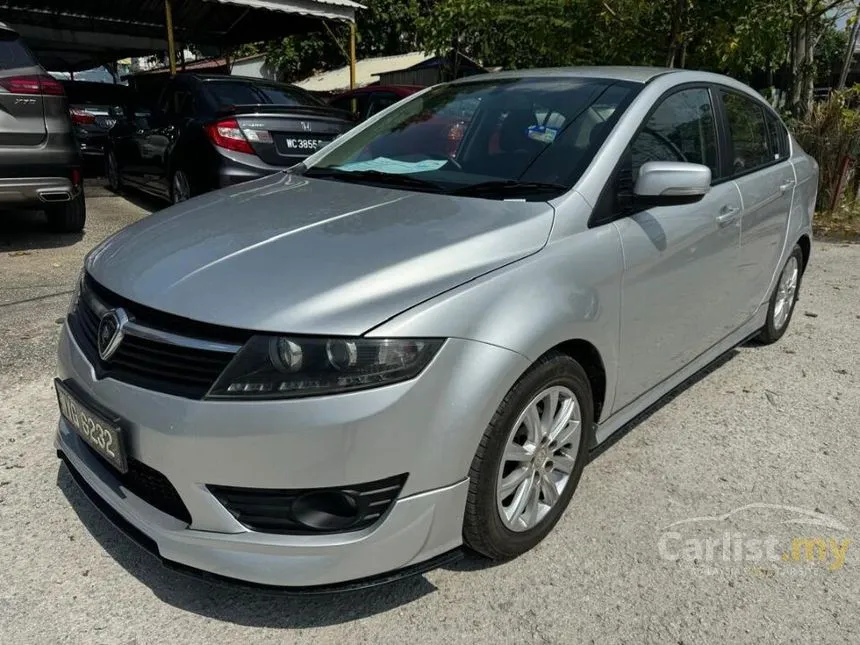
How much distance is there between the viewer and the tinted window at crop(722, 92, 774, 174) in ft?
11.4

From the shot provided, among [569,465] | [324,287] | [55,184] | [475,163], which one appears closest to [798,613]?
[569,465]

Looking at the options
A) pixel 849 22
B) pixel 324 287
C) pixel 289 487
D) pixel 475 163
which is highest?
pixel 849 22

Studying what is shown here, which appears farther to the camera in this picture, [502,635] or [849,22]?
[849,22]

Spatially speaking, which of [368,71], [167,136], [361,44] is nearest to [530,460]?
[167,136]

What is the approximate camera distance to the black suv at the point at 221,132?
19.5 feet

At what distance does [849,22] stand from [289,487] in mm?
9471

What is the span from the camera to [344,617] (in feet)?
6.88

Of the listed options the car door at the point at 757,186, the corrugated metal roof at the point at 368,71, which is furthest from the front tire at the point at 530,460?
the corrugated metal roof at the point at 368,71

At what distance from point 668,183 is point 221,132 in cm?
446

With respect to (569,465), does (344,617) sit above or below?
below

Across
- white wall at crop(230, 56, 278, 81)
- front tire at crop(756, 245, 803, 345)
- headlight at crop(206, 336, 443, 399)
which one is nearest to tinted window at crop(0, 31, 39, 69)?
headlight at crop(206, 336, 443, 399)

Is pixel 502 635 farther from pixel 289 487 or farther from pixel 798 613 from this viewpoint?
pixel 798 613

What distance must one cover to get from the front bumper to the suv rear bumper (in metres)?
4.14

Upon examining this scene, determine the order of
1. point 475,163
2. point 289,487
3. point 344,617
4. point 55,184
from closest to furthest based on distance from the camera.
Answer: point 289,487
point 344,617
point 475,163
point 55,184
